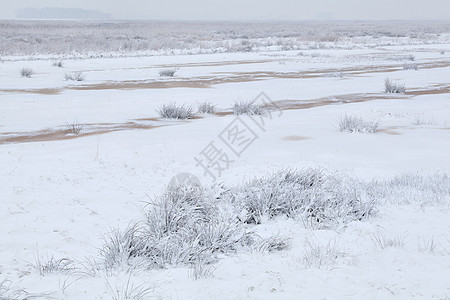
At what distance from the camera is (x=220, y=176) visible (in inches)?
291

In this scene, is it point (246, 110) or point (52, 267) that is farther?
point (246, 110)

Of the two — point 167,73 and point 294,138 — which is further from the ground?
point 167,73

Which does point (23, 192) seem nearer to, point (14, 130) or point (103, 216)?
point (103, 216)

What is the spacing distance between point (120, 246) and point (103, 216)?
60.2 inches

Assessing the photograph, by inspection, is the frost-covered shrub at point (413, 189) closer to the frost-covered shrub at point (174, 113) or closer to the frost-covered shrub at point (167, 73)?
the frost-covered shrub at point (174, 113)

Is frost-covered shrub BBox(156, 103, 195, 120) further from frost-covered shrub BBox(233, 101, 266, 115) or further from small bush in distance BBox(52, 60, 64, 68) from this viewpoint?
small bush in distance BBox(52, 60, 64, 68)

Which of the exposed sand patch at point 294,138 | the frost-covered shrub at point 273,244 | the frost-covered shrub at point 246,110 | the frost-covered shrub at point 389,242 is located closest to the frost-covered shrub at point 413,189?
the frost-covered shrub at point 389,242

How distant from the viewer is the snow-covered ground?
3.81 meters

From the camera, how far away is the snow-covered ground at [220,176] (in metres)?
3.81

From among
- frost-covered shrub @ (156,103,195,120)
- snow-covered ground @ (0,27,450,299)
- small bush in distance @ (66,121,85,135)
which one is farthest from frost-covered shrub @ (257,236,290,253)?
frost-covered shrub @ (156,103,195,120)

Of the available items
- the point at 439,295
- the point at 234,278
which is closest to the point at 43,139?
the point at 234,278

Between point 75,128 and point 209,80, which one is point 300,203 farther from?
point 209,80

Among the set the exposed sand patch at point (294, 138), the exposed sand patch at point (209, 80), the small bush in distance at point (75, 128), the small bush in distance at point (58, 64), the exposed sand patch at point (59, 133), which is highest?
the small bush in distance at point (58, 64)

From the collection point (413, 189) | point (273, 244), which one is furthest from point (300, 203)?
point (413, 189)
